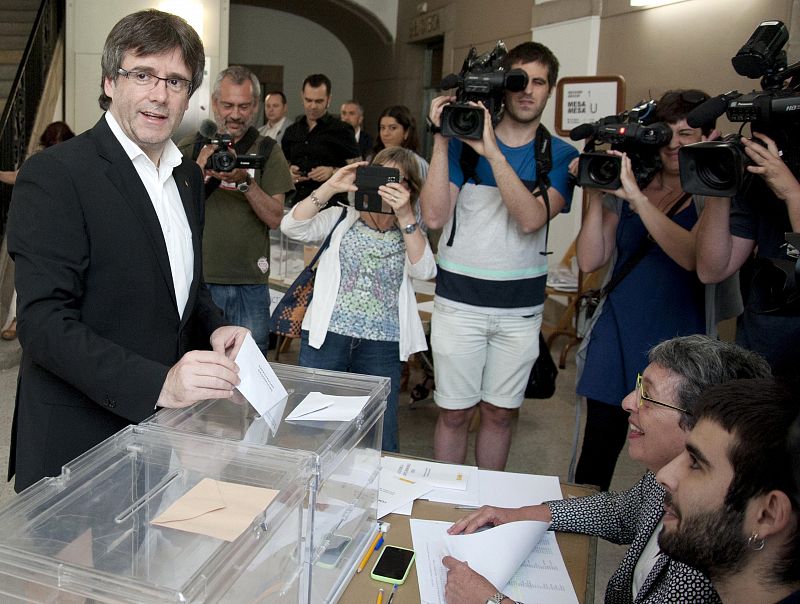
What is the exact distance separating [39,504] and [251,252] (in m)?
2.18

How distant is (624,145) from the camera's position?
7.84ft

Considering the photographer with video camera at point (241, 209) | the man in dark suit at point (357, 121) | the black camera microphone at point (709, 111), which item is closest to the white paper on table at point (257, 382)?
the black camera microphone at point (709, 111)

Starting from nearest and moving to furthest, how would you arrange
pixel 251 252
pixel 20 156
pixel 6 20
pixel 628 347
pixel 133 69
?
pixel 133 69 < pixel 628 347 < pixel 251 252 < pixel 20 156 < pixel 6 20

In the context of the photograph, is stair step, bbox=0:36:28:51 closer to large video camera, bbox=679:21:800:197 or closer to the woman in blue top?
the woman in blue top

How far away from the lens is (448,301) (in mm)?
2611

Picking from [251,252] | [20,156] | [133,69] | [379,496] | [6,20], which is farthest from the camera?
[6,20]

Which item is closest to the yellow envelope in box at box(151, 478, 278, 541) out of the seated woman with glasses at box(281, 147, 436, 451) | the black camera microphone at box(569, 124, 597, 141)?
the seated woman with glasses at box(281, 147, 436, 451)

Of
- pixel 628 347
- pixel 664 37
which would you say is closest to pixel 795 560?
pixel 628 347

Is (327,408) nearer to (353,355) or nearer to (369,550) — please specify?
(369,550)

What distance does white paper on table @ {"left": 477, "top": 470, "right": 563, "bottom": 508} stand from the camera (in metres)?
1.78

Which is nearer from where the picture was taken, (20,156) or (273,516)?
(273,516)

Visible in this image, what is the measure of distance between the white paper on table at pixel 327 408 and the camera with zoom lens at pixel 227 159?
1.51m

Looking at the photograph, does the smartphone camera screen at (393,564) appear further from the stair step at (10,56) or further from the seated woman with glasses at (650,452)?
the stair step at (10,56)

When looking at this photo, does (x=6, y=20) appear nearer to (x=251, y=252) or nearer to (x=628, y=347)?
(x=251, y=252)
